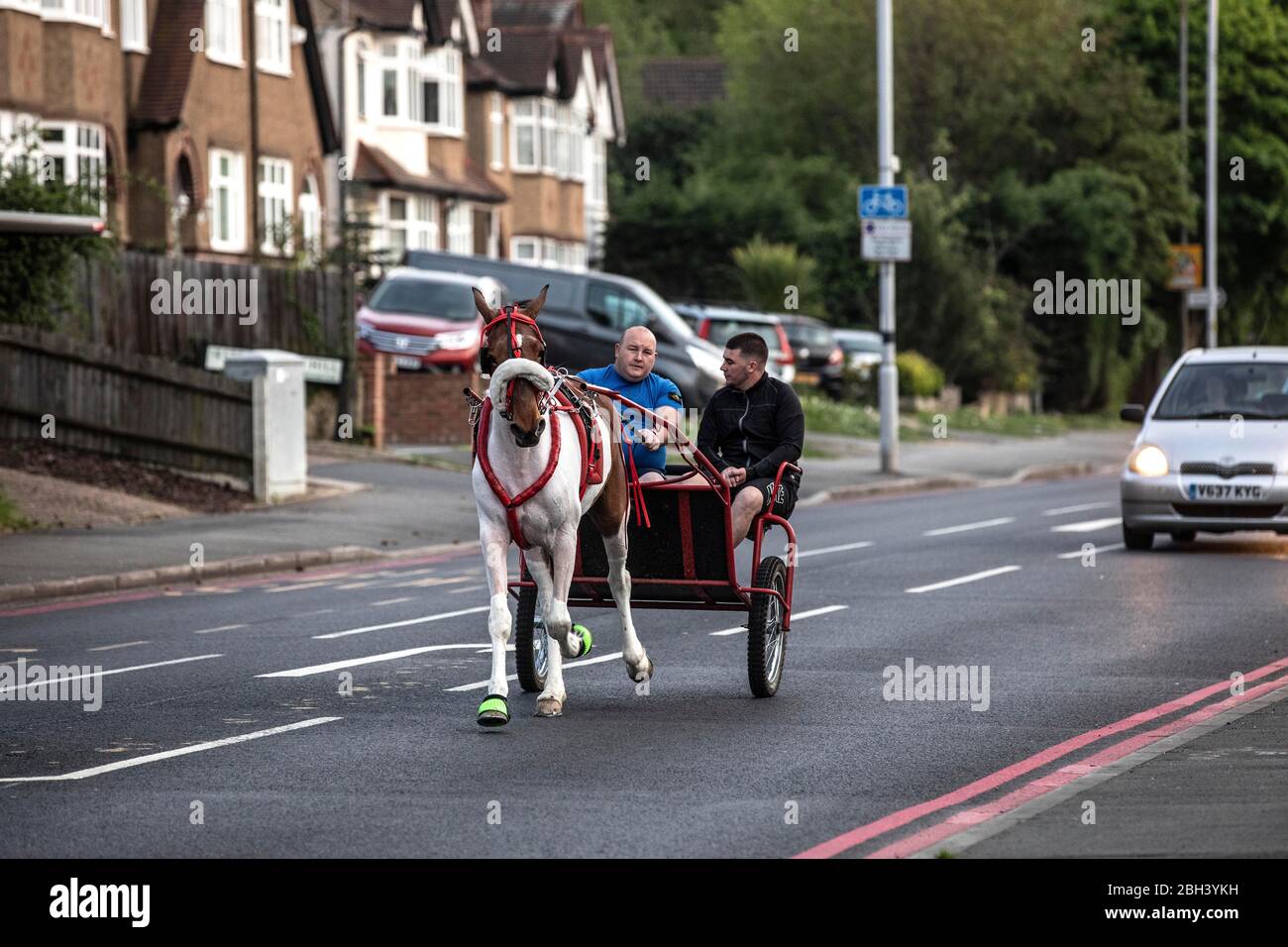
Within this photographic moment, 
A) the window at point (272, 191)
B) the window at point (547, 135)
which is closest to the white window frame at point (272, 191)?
the window at point (272, 191)

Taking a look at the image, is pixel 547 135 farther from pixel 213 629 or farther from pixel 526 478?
pixel 526 478

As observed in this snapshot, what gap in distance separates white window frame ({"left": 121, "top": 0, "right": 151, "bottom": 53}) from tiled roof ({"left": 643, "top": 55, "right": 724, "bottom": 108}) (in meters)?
61.6

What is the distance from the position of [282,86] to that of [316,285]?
14440mm

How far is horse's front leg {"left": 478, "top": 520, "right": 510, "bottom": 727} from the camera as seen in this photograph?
33.4ft

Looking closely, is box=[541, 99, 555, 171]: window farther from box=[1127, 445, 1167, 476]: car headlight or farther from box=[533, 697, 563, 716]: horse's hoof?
box=[533, 697, 563, 716]: horse's hoof

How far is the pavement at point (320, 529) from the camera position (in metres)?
18.5

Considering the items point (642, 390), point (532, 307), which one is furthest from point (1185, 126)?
point (532, 307)

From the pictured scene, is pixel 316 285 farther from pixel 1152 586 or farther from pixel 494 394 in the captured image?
pixel 494 394

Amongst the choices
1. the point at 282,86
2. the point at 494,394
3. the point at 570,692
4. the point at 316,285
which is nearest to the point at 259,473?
the point at 316,285

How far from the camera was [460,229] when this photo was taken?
181ft

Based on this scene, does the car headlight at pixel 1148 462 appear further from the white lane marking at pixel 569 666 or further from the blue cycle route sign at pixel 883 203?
the blue cycle route sign at pixel 883 203

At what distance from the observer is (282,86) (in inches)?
1743

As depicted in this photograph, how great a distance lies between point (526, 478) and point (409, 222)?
4210 centimetres

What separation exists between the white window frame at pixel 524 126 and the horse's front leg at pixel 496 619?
51.0 metres
